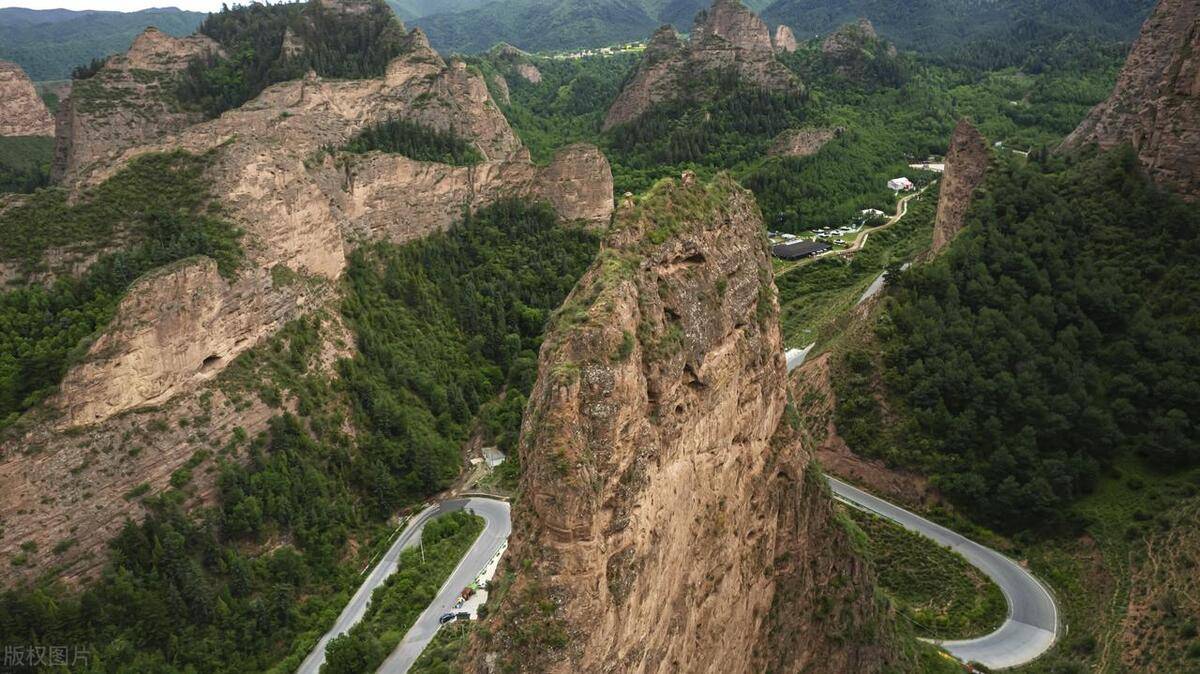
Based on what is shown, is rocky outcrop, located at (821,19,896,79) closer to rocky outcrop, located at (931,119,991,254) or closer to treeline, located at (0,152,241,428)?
rocky outcrop, located at (931,119,991,254)

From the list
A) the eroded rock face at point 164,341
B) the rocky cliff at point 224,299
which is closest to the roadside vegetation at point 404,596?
the rocky cliff at point 224,299

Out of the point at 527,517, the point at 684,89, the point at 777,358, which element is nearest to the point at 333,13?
the point at 684,89

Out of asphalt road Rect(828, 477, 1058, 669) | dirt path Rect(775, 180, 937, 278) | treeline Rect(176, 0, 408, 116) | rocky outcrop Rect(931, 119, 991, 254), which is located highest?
treeline Rect(176, 0, 408, 116)

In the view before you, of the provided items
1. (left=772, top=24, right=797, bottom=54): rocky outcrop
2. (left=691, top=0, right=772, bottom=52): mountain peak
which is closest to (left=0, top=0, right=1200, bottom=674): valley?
(left=691, top=0, right=772, bottom=52): mountain peak

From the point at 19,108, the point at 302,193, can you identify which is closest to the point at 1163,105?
the point at 302,193

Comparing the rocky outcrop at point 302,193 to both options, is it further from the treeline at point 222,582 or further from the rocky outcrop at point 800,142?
the rocky outcrop at point 800,142

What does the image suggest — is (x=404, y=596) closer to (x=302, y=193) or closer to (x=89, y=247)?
(x=89, y=247)

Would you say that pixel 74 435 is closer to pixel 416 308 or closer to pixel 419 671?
pixel 419 671

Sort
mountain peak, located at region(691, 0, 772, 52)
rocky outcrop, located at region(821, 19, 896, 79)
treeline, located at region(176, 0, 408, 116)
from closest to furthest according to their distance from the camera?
treeline, located at region(176, 0, 408, 116)
rocky outcrop, located at region(821, 19, 896, 79)
mountain peak, located at region(691, 0, 772, 52)
